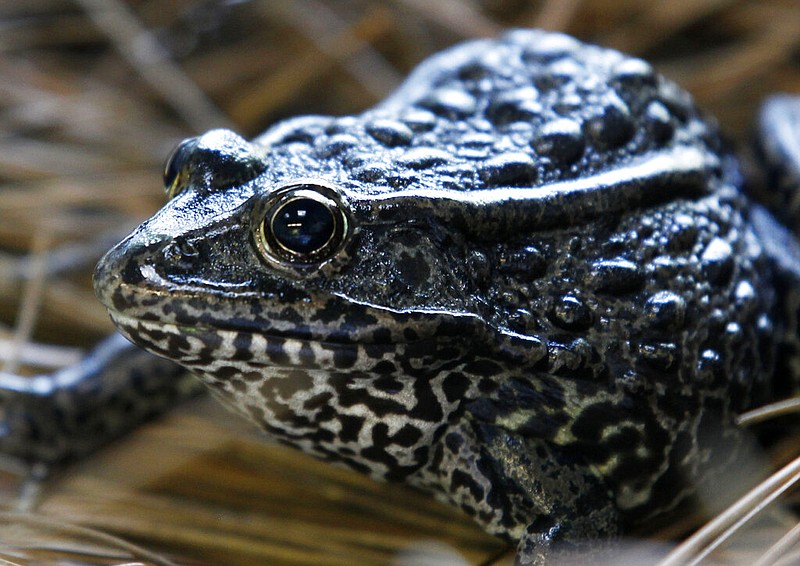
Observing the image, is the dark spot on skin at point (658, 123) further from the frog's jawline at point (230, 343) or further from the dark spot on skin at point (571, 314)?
the frog's jawline at point (230, 343)

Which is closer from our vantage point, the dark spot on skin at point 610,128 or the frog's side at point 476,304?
the frog's side at point 476,304

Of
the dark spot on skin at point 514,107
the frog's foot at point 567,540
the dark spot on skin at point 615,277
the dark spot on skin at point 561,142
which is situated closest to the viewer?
the frog's foot at point 567,540

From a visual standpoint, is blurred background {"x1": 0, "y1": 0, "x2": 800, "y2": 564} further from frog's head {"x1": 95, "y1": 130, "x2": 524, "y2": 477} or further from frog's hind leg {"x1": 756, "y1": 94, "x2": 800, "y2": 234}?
frog's head {"x1": 95, "y1": 130, "x2": 524, "y2": 477}

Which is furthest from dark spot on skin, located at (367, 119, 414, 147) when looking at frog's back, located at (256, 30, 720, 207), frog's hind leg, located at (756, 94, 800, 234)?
frog's hind leg, located at (756, 94, 800, 234)

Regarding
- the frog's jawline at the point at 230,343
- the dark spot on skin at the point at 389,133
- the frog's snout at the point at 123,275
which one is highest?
the dark spot on skin at the point at 389,133

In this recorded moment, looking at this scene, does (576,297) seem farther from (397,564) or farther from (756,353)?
(397,564)

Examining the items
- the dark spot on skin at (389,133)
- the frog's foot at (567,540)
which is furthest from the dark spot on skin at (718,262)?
the dark spot on skin at (389,133)

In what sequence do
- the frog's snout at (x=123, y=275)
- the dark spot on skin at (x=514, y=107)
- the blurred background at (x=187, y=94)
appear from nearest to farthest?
1. the frog's snout at (x=123, y=275)
2. the dark spot on skin at (x=514, y=107)
3. the blurred background at (x=187, y=94)

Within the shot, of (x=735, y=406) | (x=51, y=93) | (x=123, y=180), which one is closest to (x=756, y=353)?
(x=735, y=406)
